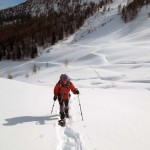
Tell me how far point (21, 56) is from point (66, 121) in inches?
2243

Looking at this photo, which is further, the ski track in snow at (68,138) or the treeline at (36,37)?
the treeline at (36,37)

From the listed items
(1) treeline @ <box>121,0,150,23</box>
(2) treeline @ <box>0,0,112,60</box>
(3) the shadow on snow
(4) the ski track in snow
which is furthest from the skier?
(2) treeline @ <box>0,0,112,60</box>

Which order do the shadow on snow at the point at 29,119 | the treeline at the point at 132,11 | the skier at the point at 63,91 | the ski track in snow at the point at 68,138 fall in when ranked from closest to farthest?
the ski track in snow at the point at 68,138 → the shadow on snow at the point at 29,119 → the skier at the point at 63,91 → the treeline at the point at 132,11

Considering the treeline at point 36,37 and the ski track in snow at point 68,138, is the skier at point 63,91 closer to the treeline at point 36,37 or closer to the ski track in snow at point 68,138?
the ski track in snow at point 68,138

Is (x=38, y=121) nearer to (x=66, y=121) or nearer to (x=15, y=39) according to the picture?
(x=66, y=121)

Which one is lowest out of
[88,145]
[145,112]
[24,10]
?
[145,112]

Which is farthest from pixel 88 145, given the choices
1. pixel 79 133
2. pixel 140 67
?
pixel 140 67

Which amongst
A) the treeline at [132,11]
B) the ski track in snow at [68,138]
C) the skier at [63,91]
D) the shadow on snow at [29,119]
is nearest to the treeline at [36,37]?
the treeline at [132,11]

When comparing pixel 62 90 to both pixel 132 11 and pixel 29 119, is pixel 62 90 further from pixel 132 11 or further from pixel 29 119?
pixel 132 11

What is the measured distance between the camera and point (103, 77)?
19969 mm

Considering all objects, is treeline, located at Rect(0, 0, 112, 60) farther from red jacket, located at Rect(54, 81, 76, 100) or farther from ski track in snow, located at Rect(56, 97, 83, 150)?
ski track in snow, located at Rect(56, 97, 83, 150)

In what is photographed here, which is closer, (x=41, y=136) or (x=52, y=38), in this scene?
(x=41, y=136)

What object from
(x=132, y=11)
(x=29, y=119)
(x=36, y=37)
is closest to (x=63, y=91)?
(x=29, y=119)

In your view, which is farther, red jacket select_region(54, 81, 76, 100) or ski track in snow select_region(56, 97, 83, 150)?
red jacket select_region(54, 81, 76, 100)
